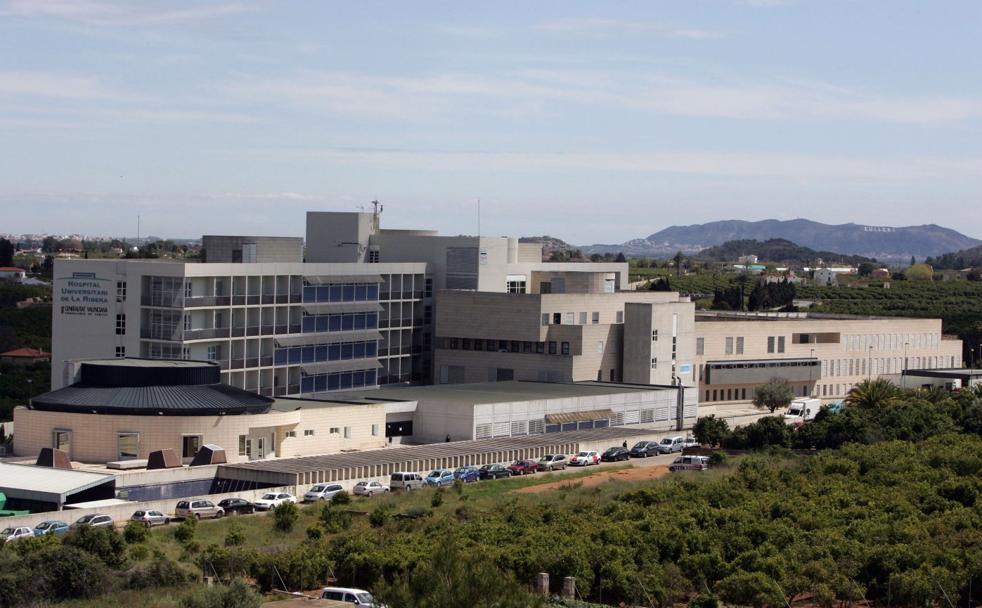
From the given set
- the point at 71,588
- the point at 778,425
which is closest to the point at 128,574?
the point at 71,588

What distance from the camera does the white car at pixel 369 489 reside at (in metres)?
69.6

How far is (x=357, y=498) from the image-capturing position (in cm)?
6888

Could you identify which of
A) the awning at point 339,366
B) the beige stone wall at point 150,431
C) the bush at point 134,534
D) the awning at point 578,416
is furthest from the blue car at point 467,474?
the bush at point 134,534

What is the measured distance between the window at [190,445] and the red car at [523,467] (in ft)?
50.4

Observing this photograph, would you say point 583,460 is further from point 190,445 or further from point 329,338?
point 190,445

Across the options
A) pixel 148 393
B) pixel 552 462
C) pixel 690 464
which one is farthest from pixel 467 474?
pixel 148 393

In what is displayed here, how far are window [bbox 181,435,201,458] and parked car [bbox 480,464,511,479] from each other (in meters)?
13.7

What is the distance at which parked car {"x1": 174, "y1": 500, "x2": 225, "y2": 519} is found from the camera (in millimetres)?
63219

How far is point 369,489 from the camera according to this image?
69.8m

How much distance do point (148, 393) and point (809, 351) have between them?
190 feet

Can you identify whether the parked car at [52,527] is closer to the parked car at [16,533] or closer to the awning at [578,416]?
the parked car at [16,533]

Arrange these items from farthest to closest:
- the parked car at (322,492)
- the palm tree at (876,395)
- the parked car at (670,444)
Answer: the palm tree at (876,395) → the parked car at (670,444) → the parked car at (322,492)

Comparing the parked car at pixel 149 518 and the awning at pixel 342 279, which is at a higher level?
the awning at pixel 342 279

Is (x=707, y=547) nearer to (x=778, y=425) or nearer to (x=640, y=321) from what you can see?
(x=778, y=425)
